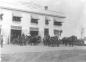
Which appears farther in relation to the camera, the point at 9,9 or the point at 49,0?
the point at 9,9

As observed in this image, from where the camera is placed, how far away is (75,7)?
453 cm

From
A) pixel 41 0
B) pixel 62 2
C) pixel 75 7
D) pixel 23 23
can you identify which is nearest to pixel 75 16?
pixel 75 7

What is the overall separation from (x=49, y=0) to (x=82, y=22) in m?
1.21

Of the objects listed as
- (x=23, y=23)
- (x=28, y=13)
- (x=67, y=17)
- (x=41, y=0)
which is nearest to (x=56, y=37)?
(x=67, y=17)

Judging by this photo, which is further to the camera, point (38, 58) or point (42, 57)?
point (42, 57)

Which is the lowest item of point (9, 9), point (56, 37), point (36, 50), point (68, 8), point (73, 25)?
point (36, 50)

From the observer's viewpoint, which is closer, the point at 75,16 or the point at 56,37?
the point at 75,16

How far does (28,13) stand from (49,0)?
12.4 feet

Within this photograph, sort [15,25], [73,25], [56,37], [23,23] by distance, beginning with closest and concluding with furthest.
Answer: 1. [73,25]
2. [56,37]
3. [23,23]
4. [15,25]

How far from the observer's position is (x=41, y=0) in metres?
4.35

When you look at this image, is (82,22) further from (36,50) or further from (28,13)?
(28,13)

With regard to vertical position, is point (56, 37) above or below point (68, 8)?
below

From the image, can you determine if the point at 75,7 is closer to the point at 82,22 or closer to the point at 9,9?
the point at 82,22

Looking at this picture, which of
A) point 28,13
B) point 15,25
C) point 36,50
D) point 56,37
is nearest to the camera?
point 56,37
